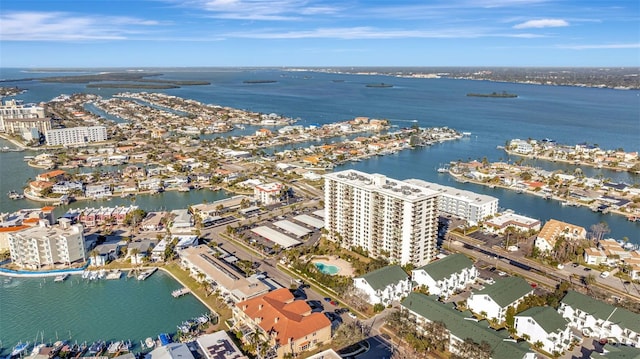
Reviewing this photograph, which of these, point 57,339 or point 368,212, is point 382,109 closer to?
point 368,212

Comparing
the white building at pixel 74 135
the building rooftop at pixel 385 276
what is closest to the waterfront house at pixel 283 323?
the building rooftop at pixel 385 276

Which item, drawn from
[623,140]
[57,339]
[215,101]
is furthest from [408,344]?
[215,101]

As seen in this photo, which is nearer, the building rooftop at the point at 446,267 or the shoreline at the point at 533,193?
the building rooftop at the point at 446,267

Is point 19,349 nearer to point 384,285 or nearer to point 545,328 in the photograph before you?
point 384,285

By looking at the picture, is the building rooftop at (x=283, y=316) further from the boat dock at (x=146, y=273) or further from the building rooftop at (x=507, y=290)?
the building rooftop at (x=507, y=290)

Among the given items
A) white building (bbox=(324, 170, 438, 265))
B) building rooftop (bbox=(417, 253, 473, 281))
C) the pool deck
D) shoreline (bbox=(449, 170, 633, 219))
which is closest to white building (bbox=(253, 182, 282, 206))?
white building (bbox=(324, 170, 438, 265))

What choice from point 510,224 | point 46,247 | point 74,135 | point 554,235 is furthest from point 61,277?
point 74,135

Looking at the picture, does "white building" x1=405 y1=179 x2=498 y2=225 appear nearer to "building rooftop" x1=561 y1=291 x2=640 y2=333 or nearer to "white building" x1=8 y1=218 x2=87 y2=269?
"building rooftop" x1=561 y1=291 x2=640 y2=333

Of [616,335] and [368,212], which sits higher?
[368,212]
